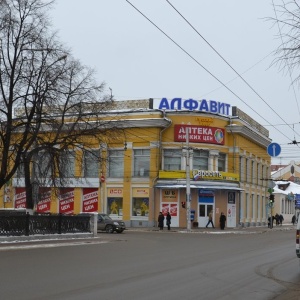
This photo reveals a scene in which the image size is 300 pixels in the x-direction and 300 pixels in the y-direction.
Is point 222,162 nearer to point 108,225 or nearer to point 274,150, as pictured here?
point 274,150

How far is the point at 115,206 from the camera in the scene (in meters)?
55.5

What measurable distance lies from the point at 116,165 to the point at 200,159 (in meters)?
8.44

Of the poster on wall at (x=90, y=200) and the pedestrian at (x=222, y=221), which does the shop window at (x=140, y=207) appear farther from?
the pedestrian at (x=222, y=221)

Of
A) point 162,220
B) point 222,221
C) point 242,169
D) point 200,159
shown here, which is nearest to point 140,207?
point 162,220

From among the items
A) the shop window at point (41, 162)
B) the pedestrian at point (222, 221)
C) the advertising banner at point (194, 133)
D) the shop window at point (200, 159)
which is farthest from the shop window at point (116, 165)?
the shop window at point (41, 162)

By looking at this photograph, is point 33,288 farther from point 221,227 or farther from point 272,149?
point 221,227

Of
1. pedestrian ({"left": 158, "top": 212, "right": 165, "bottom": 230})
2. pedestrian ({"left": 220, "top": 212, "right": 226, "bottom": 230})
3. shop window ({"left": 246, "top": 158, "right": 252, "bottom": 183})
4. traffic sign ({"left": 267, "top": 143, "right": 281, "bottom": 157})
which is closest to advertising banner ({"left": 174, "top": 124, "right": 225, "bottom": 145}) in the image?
pedestrian ({"left": 220, "top": 212, "right": 226, "bottom": 230})

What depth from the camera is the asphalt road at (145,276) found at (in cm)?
1146

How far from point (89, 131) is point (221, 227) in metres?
22.5

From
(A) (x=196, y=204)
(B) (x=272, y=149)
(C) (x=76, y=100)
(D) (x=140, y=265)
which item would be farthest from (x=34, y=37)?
(A) (x=196, y=204)

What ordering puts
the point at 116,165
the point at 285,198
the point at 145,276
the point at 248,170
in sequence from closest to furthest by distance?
1. the point at 145,276
2. the point at 116,165
3. the point at 248,170
4. the point at 285,198

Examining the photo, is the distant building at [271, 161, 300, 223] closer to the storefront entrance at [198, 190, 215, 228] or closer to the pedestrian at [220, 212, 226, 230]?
the storefront entrance at [198, 190, 215, 228]

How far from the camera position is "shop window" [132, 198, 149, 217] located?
54062mm

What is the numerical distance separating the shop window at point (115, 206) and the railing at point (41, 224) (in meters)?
20.8
